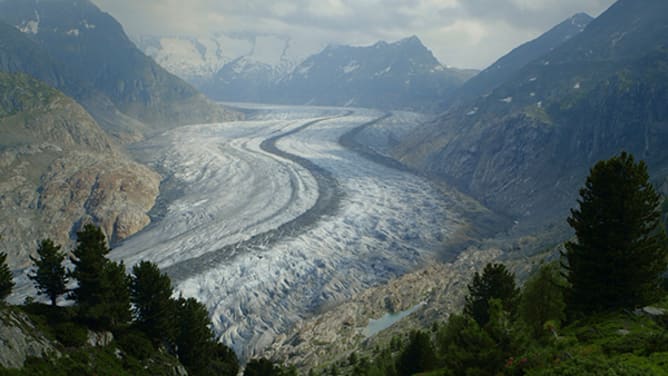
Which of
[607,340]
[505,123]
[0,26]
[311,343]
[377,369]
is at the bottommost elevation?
[311,343]

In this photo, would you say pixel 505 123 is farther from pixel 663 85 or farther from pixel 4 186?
pixel 4 186

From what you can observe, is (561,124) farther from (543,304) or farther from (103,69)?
(103,69)

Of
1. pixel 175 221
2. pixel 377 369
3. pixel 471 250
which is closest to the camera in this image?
pixel 377 369

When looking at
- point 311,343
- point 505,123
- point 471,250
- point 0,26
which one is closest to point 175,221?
point 311,343

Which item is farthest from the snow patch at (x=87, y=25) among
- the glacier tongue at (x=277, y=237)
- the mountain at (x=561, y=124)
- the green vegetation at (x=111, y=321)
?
the green vegetation at (x=111, y=321)

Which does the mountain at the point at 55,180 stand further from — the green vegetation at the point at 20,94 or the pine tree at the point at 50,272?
the pine tree at the point at 50,272

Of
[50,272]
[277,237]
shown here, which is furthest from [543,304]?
[277,237]
